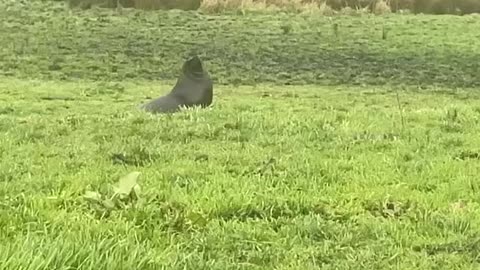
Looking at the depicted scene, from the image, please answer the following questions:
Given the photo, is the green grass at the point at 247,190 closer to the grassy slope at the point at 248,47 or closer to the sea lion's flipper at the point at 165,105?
the sea lion's flipper at the point at 165,105

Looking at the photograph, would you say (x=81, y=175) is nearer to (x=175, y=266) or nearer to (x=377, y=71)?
(x=175, y=266)

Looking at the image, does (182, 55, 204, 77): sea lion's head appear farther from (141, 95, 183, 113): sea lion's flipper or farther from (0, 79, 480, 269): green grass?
(0, 79, 480, 269): green grass

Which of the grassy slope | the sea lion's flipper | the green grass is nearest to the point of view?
the green grass

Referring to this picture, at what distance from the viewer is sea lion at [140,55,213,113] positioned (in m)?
10.9

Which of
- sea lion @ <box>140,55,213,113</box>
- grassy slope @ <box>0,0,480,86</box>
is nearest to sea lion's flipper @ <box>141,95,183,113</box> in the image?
sea lion @ <box>140,55,213,113</box>

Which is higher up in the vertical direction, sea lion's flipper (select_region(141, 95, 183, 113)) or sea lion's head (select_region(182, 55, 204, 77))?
sea lion's head (select_region(182, 55, 204, 77))

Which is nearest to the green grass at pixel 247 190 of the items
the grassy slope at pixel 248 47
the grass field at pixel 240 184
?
the grass field at pixel 240 184

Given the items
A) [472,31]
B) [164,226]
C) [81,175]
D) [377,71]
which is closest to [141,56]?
[377,71]

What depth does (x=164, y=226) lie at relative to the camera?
14.0 feet

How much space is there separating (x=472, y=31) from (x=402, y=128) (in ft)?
64.7

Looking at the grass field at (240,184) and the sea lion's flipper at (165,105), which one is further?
the sea lion's flipper at (165,105)

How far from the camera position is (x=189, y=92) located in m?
11.2

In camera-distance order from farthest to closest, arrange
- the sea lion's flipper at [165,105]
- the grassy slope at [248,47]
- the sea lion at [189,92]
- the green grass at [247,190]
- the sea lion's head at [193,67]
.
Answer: the grassy slope at [248,47], the sea lion's head at [193,67], the sea lion at [189,92], the sea lion's flipper at [165,105], the green grass at [247,190]

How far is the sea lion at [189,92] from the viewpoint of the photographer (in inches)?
428
